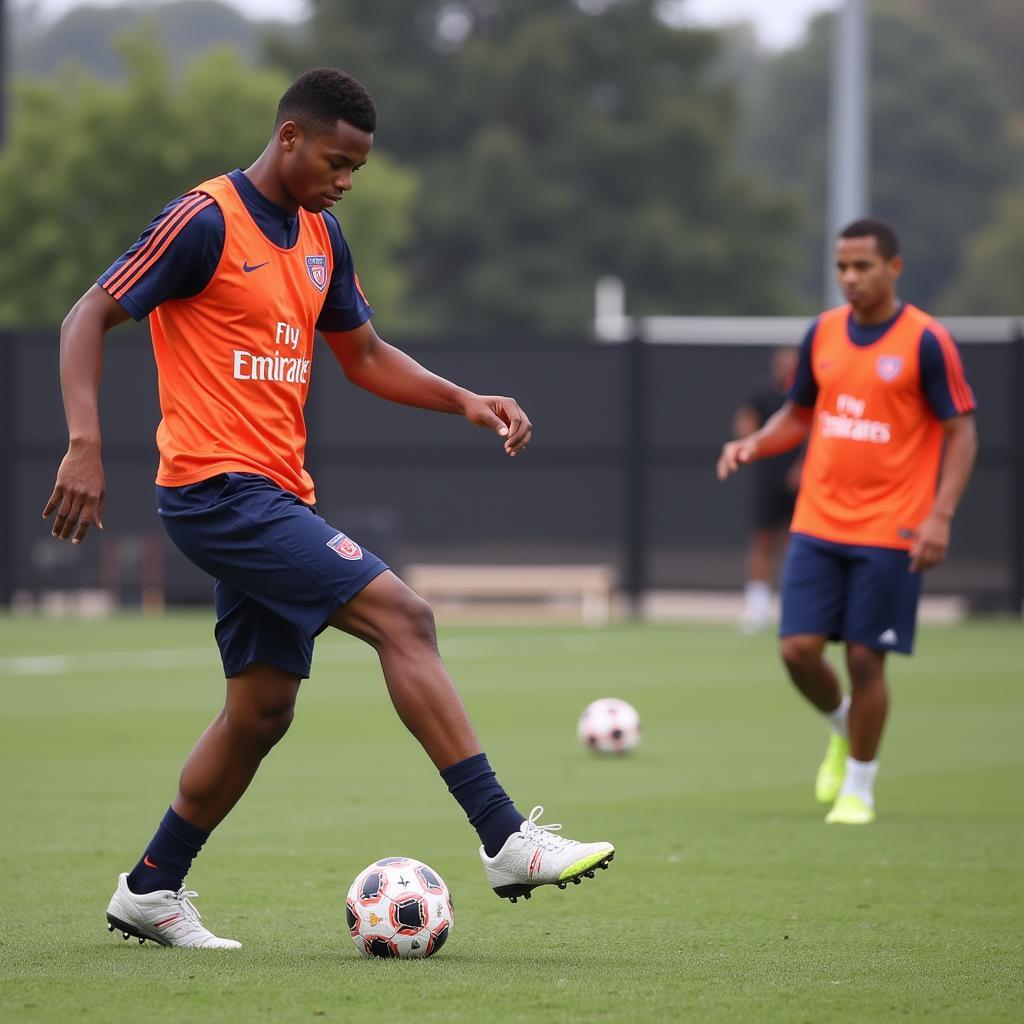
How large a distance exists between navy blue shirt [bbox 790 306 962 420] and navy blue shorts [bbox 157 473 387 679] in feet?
12.3

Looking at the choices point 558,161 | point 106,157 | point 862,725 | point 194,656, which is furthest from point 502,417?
point 558,161

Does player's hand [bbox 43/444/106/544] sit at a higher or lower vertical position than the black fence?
lower

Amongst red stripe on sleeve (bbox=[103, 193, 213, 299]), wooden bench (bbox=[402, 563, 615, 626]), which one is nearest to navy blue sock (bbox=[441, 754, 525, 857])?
red stripe on sleeve (bbox=[103, 193, 213, 299])

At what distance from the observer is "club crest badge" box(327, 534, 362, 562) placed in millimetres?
5633

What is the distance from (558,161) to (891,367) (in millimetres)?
50496

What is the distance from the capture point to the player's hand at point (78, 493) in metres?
5.35

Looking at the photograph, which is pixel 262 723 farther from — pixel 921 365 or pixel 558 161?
pixel 558 161

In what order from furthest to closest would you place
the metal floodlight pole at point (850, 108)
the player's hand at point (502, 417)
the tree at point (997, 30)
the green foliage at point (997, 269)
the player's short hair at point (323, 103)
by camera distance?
1. the tree at point (997, 30)
2. the green foliage at point (997, 269)
3. the metal floodlight pole at point (850, 108)
4. the player's hand at point (502, 417)
5. the player's short hair at point (323, 103)

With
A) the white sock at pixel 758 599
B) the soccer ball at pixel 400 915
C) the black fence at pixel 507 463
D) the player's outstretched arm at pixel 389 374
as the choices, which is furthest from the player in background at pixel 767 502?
the soccer ball at pixel 400 915

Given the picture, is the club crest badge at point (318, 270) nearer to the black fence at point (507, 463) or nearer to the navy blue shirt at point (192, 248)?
the navy blue shirt at point (192, 248)

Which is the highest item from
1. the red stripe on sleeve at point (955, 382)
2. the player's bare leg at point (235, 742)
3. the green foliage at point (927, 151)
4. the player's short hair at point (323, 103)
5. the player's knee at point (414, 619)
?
the green foliage at point (927, 151)

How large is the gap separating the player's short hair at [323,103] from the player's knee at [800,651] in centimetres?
378

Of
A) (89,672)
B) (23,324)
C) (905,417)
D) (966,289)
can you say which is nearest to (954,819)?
(905,417)

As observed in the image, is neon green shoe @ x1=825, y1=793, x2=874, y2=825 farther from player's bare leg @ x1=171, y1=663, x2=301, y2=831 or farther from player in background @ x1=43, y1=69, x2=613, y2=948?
player's bare leg @ x1=171, y1=663, x2=301, y2=831
